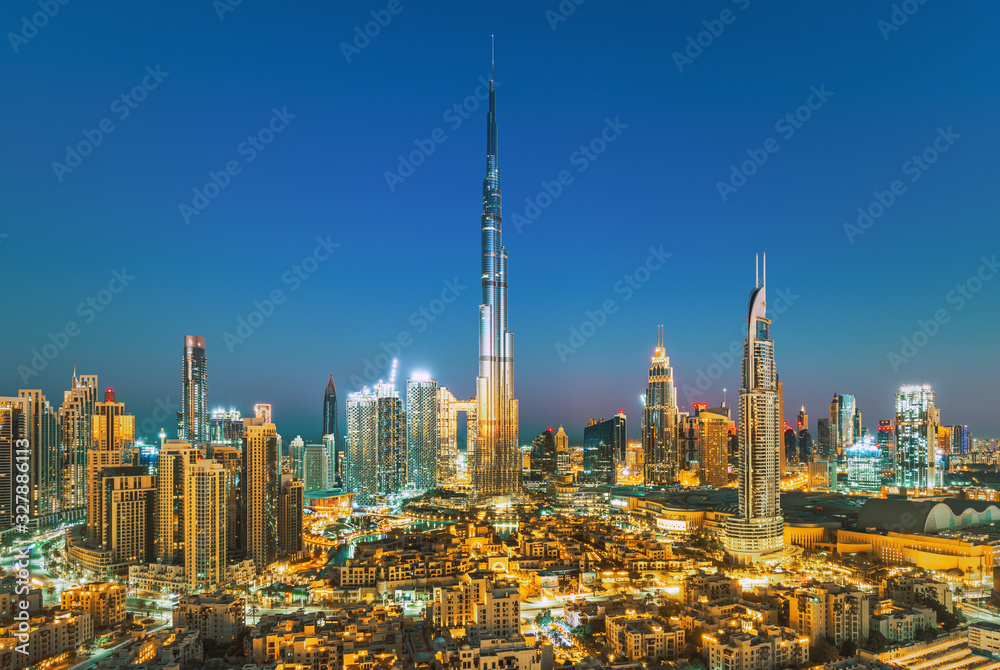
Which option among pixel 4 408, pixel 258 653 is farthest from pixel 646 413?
pixel 258 653

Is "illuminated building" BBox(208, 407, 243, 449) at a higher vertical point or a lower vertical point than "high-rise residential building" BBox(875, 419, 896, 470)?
higher

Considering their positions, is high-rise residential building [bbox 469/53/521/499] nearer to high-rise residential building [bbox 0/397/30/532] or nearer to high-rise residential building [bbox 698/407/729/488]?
high-rise residential building [bbox 698/407/729/488]

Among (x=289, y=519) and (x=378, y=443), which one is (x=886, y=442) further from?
(x=289, y=519)

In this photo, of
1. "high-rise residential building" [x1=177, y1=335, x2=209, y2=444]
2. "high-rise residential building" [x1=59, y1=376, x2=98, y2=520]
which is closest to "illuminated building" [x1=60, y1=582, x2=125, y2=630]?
"high-rise residential building" [x1=59, y1=376, x2=98, y2=520]

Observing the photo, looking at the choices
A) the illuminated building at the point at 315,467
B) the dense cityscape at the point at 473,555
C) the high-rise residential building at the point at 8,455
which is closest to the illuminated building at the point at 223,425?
the dense cityscape at the point at 473,555

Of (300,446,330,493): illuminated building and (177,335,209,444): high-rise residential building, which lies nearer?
(177,335,209,444): high-rise residential building

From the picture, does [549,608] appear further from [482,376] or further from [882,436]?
[882,436]
